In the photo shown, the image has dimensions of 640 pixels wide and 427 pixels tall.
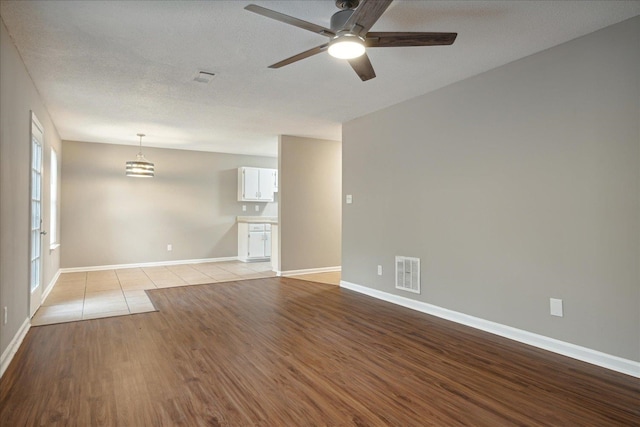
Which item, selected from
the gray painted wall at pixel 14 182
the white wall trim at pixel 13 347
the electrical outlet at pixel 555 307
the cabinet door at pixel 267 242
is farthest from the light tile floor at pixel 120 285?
the electrical outlet at pixel 555 307

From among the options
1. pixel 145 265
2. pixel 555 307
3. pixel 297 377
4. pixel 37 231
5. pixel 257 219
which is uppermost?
pixel 257 219

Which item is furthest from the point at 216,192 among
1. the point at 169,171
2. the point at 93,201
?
the point at 93,201

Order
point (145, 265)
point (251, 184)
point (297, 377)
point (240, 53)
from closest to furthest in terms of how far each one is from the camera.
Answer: point (297, 377), point (240, 53), point (145, 265), point (251, 184)

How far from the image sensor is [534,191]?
125 inches

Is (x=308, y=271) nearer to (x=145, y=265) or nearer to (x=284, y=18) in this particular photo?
(x=145, y=265)

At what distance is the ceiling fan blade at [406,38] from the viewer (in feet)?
7.46

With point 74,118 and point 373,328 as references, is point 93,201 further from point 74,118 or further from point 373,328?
point 373,328

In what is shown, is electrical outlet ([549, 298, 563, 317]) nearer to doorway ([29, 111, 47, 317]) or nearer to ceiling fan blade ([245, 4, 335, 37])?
ceiling fan blade ([245, 4, 335, 37])

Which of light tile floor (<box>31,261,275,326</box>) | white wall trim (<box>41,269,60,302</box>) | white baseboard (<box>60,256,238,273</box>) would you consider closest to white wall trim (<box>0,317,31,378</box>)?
light tile floor (<box>31,261,275,326</box>)

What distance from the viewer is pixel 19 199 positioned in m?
3.26

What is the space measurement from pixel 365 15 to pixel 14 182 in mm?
3072

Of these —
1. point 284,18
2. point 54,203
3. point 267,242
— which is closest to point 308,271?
point 267,242

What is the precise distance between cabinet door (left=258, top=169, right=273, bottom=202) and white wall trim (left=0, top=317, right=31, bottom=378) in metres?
5.52

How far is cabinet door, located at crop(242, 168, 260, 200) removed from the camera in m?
8.50
